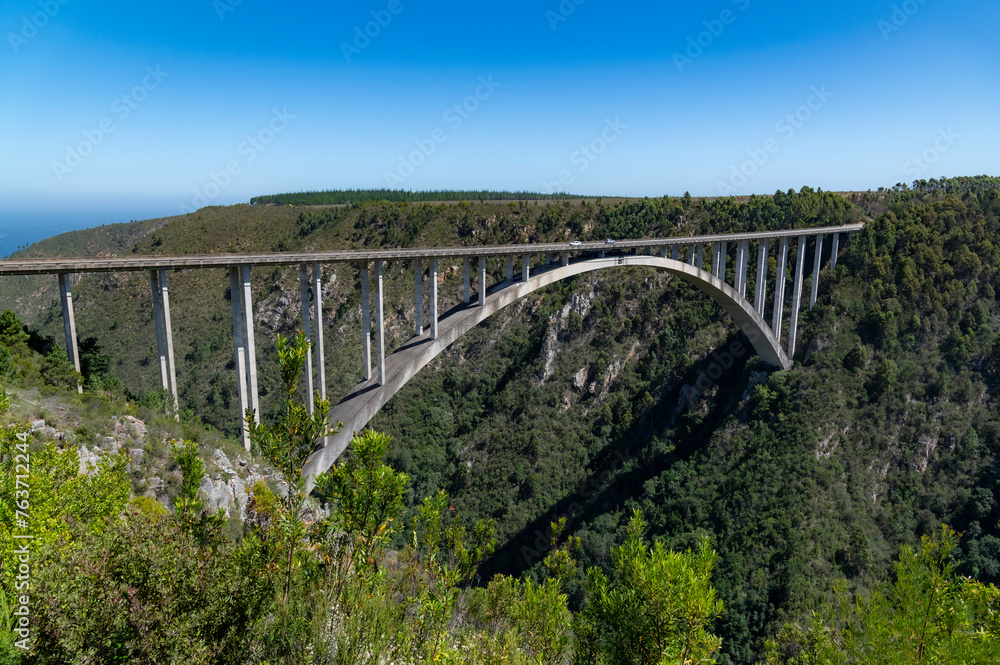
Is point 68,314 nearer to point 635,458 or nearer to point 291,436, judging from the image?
point 291,436

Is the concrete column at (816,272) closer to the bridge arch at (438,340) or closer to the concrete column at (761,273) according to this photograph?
the concrete column at (761,273)

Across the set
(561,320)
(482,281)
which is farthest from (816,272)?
(482,281)

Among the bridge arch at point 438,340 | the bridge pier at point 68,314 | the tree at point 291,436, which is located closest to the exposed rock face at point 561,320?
the bridge arch at point 438,340

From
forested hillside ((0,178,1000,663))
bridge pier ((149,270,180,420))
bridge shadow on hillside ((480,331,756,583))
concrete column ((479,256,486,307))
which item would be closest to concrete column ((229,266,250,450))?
bridge pier ((149,270,180,420))

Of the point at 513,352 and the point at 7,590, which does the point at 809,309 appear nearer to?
the point at 513,352

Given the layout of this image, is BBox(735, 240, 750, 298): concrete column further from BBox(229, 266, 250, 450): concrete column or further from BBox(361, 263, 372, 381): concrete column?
BBox(229, 266, 250, 450): concrete column

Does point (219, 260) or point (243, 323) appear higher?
point (219, 260)
